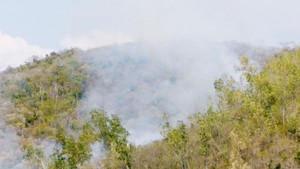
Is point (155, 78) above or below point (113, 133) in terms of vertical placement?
above

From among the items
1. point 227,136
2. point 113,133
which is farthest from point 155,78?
point 113,133

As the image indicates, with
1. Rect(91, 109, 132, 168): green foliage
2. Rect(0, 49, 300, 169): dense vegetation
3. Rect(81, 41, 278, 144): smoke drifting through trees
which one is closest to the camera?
Rect(0, 49, 300, 169): dense vegetation

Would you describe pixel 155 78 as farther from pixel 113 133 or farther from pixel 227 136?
pixel 113 133

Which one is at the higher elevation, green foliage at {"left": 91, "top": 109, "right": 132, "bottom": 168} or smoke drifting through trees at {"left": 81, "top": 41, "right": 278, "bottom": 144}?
smoke drifting through trees at {"left": 81, "top": 41, "right": 278, "bottom": 144}

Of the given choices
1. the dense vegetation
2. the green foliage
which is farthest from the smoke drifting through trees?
the green foliage

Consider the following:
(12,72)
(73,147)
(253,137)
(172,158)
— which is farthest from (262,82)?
(12,72)

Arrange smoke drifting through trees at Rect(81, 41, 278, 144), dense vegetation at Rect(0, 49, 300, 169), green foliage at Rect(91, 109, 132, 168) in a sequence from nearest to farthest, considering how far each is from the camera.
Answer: dense vegetation at Rect(0, 49, 300, 169)
green foliage at Rect(91, 109, 132, 168)
smoke drifting through trees at Rect(81, 41, 278, 144)

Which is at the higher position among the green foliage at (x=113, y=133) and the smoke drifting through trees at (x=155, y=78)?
the smoke drifting through trees at (x=155, y=78)

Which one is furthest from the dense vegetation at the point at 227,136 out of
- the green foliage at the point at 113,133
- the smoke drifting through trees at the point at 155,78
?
the smoke drifting through trees at the point at 155,78

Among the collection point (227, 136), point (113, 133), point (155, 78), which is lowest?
point (227, 136)

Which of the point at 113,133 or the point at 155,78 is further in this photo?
the point at 155,78

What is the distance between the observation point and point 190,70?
453 ft

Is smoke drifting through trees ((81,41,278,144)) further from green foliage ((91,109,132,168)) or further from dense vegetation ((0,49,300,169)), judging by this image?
green foliage ((91,109,132,168))

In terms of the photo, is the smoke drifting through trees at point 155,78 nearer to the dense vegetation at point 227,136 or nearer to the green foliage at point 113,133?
the dense vegetation at point 227,136
